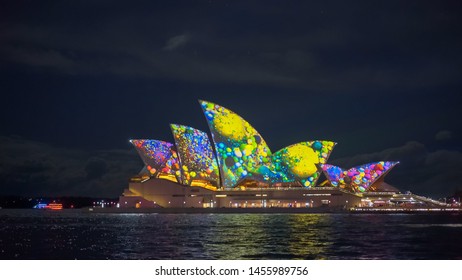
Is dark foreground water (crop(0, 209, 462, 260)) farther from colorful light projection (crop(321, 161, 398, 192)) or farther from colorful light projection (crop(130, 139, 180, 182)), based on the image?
colorful light projection (crop(130, 139, 180, 182))

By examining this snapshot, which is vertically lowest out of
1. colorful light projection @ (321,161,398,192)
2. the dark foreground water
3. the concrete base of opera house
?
the dark foreground water

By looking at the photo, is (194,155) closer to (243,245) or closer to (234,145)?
(234,145)

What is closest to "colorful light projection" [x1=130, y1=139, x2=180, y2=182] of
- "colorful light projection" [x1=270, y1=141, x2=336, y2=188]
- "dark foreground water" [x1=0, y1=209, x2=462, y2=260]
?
"colorful light projection" [x1=270, y1=141, x2=336, y2=188]

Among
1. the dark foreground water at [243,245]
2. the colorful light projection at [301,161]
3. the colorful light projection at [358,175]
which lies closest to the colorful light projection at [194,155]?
the colorful light projection at [301,161]

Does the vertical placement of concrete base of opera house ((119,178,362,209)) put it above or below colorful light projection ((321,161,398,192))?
below

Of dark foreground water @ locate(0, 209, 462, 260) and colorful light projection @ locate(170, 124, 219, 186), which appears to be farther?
colorful light projection @ locate(170, 124, 219, 186)

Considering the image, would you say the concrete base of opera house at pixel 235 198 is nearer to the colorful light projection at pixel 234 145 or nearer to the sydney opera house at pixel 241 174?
the sydney opera house at pixel 241 174
